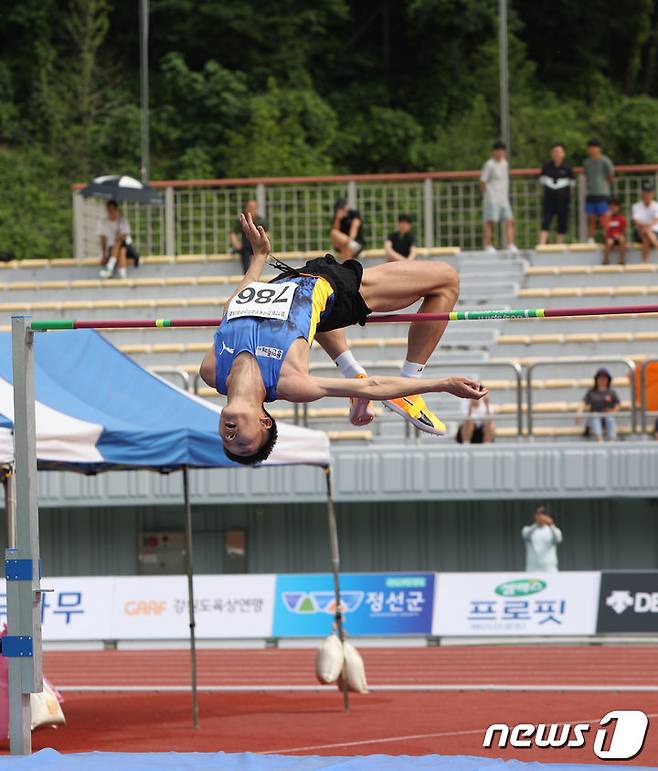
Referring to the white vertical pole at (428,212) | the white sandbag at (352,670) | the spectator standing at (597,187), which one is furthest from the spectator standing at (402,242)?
the white sandbag at (352,670)

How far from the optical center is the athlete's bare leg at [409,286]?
818cm

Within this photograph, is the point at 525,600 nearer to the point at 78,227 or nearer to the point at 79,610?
the point at 79,610

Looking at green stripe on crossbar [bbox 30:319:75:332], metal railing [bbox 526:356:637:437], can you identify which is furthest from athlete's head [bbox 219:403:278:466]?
metal railing [bbox 526:356:637:437]

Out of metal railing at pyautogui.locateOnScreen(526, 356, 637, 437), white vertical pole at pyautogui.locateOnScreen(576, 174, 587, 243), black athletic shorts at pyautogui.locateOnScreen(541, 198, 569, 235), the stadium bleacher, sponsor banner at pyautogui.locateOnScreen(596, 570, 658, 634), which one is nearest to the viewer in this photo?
sponsor banner at pyautogui.locateOnScreen(596, 570, 658, 634)

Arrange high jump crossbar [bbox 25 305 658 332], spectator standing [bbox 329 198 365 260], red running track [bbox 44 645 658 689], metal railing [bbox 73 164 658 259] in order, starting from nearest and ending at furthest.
→ high jump crossbar [bbox 25 305 658 332], red running track [bbox 44 645 658 689], spectator standing [bbox 329 198 365 260], metal railing [bbox 73 164 658 259]

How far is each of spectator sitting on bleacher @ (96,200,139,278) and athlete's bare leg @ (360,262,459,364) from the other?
1313 centimetres

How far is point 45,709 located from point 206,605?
5368 millimetres

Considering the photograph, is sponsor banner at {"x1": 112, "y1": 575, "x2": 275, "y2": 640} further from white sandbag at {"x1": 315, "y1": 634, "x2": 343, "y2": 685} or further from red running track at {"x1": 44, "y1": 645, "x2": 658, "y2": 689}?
white sandbag at {"x1": 315, "y1": 634, "x2": 343, "y2": 685}

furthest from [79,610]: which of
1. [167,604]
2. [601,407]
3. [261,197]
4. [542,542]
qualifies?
[261,197]

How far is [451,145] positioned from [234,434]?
24375 mm

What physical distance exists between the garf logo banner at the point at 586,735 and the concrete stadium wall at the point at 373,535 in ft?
21.0

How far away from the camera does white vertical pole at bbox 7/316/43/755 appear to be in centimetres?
848

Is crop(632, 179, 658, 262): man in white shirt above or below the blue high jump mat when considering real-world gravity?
above

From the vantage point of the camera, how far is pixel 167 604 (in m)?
16.0
